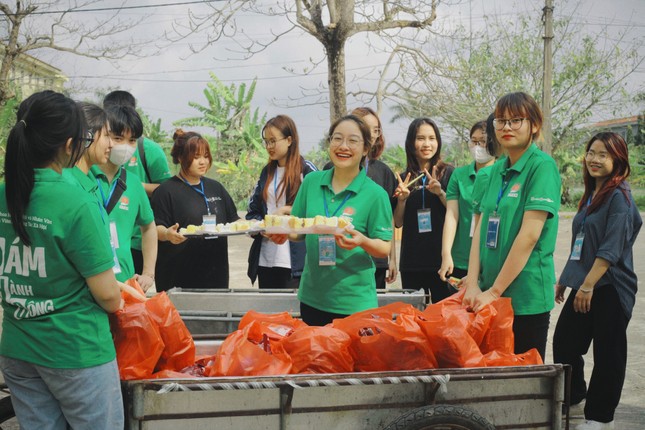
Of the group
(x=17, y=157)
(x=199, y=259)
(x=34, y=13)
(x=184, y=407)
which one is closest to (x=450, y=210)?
(x=199, y=259)

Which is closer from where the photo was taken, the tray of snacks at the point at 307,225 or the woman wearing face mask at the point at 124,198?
the tray of snacks at the point at 307,225

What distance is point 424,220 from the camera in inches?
189

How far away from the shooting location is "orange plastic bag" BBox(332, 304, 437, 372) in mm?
2826

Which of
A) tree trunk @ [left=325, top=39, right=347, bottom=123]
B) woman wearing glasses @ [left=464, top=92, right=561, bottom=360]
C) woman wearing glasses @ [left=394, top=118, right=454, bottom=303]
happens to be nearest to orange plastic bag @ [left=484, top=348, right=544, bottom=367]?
woman wearing glasses @ [left=464, top=92, right=561, bottom=360]

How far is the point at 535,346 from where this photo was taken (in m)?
3.31

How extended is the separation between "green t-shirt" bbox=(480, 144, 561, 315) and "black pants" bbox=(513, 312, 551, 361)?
0.04m

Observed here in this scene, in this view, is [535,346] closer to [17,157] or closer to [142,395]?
[142,395]

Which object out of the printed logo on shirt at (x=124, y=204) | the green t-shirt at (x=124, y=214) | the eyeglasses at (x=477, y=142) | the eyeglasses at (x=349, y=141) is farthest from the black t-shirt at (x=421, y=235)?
the printed logo on shirt at (x=124, y=204)

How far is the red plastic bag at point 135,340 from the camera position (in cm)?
269

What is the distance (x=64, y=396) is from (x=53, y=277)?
40cm

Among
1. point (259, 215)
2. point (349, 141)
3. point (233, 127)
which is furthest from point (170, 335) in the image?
point (233, 127)

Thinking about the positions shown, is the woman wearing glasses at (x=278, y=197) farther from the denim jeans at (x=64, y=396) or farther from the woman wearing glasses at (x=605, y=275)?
the denim jeans at (x=64, y=396)

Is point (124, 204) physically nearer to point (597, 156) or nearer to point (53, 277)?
point (53, 277)

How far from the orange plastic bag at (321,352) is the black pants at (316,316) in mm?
605
